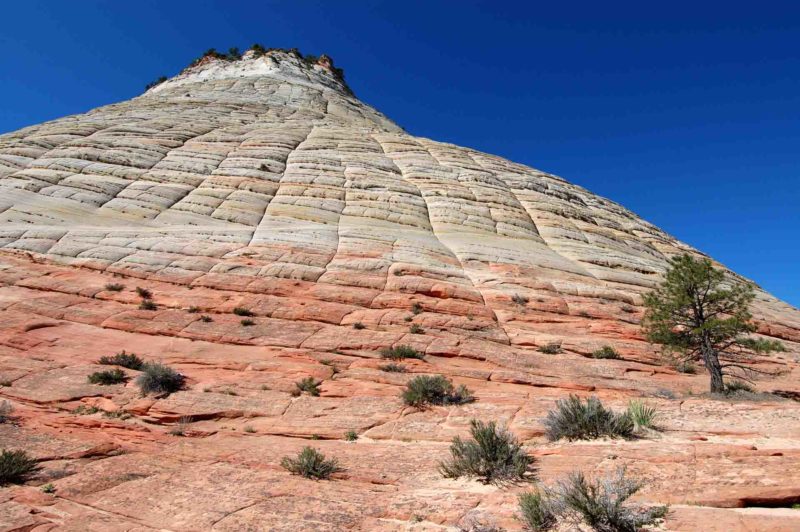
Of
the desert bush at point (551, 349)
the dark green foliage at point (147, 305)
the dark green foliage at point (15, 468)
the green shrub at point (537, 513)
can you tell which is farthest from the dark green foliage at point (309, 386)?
the desert bush at point (551, 349)

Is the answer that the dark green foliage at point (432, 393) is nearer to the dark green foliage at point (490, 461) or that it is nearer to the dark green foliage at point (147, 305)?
the dark green foliage at point (490, 461)

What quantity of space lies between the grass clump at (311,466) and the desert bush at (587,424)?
3.87 m

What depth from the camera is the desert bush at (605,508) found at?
4.96 metres

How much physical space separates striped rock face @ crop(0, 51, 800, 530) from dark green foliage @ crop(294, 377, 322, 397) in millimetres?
301

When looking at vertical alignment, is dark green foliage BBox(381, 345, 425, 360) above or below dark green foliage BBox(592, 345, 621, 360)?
below

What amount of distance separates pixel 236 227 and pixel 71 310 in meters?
9.21

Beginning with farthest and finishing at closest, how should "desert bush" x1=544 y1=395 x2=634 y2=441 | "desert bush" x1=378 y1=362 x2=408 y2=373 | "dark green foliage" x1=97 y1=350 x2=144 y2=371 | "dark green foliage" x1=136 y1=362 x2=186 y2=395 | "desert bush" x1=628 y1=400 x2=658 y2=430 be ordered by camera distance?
1. "desert bush" x1=378 y1=362 x2=408 y2=373
2. "dark green foliage" x1=97 y1=350 x2=144 y2=371
3. "dark green foliage" x1=136 y1=362 x2=186 y2=395
4. "desert bush" x1=628 y1=400 x2=658 y2=430
5. "desert bush" x1=544 y1=395 x2=634 y2=441

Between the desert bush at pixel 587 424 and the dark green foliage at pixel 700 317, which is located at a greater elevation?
the dark green foliage at pixel 700 317

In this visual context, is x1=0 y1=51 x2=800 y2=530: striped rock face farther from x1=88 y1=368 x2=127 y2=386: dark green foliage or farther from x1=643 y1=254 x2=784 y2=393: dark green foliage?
x1=643 y1=254 x2=784 y2=393: dark green foliage

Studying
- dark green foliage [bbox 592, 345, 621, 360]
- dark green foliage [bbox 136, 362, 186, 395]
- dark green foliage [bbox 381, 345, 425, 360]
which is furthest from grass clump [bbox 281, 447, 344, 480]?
dark green foliage [bbox 592, 345, 621, 360]

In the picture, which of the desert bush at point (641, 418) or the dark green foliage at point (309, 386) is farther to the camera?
the dark green foliage at point (309, 386)

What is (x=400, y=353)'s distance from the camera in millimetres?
13484

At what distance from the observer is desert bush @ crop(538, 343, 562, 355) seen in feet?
49.1

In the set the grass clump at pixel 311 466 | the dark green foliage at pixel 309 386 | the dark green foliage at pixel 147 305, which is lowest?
Answer: the grass clump at pixel 311 466
